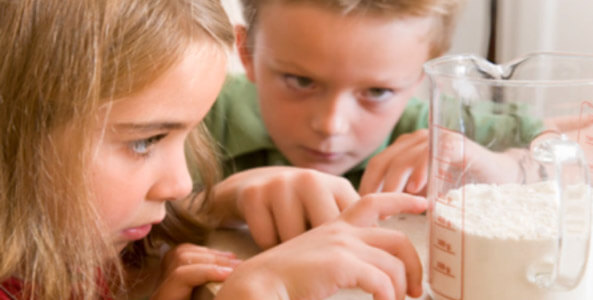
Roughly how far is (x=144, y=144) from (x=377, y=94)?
0.47 m

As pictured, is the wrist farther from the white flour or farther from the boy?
the boy

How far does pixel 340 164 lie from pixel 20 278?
0.56 metres

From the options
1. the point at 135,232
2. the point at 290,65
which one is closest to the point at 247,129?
the point at 290,65

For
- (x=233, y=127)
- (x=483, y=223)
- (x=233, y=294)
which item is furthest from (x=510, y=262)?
(x=233, y=127)

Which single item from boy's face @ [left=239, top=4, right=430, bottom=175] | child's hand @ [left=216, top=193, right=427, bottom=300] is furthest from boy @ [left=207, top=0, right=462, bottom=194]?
child's hand @ [left=216, top=193, right=427, bottom=300]

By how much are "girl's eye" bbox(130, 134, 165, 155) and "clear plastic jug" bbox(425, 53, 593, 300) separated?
0.25 meters

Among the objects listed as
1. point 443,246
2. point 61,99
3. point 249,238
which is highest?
point 61,99

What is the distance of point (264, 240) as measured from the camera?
32.9 inches

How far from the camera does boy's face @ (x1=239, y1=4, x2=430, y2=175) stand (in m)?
1.01

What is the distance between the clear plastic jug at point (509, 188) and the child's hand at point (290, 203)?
0.21m

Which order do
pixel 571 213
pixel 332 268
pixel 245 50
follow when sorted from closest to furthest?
pixel 571 213 → pixel 332 268 → pixel 245 50

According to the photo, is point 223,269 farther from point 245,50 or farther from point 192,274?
point 245,50

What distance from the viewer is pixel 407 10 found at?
104cm

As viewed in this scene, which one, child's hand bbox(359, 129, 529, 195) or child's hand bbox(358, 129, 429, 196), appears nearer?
child's hand bbox(359, 129, 529, 195)
